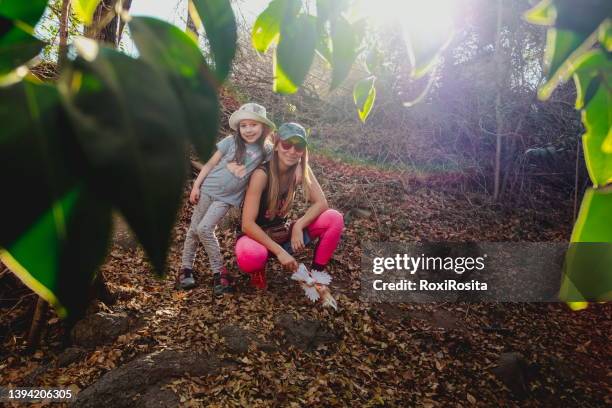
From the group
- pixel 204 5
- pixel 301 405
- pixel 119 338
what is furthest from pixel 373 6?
pixel 119 338

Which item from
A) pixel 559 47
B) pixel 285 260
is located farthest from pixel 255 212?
pixel 559 47

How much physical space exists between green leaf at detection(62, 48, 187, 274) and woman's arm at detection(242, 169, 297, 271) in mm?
2405

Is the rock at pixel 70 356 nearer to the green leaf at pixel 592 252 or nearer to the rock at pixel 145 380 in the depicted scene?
the rock at pixel 145 380

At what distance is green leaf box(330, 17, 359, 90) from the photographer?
12.7 inches

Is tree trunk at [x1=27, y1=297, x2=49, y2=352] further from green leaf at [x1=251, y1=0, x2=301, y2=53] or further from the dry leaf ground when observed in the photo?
green leaf at [x1=251, y1=0, x2=301, y2=53]

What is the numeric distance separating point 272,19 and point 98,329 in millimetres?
2305

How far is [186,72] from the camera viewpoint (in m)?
0.18

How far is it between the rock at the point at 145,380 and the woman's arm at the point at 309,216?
93cm

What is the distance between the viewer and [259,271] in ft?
9.21

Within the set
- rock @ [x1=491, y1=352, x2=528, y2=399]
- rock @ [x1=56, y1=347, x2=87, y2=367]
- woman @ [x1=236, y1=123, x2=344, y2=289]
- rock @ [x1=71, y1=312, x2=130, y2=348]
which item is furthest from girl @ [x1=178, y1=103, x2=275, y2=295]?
rock @ [x1=491, y1=352, x2=528, y2=399]

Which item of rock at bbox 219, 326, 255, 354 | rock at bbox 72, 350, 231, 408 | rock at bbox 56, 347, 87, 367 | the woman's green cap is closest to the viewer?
rock at bbox 72, 350, 231, 408

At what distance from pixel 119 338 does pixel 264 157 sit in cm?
136

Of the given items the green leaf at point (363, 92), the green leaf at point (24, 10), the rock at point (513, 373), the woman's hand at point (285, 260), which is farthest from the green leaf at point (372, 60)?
the rock at point (513, 373)

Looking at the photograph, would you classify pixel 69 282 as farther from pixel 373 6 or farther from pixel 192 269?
pixel 192 269
